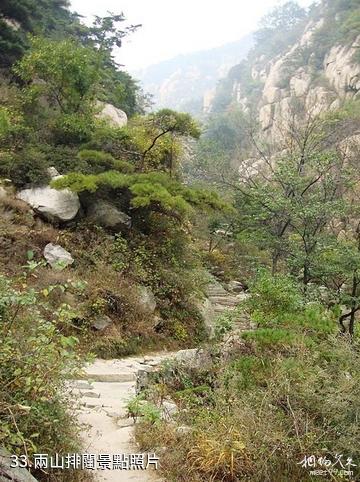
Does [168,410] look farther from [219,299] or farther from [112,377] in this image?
[219,299]

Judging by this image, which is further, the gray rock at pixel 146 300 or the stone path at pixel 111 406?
the gray rock at pixel 146 300

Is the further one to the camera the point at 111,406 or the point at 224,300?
the point at 224,300

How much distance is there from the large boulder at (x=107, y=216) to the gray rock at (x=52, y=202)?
374 millimetres

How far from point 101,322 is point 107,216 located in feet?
8.79

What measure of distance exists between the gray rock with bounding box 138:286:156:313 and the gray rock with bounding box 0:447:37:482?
5908 mm

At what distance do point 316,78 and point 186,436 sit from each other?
3921cm

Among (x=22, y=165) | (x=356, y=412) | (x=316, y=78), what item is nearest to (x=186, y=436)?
(x=356, y=412)

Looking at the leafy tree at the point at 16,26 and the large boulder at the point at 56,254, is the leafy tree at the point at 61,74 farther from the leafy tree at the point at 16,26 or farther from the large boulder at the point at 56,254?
the large boulder at the point at 56,254

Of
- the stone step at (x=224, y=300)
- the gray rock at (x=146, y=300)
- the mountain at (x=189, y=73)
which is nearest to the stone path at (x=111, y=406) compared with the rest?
the gray rock at (x=146, y=300)

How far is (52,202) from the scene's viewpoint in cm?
956

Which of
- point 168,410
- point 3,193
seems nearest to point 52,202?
point 3,193

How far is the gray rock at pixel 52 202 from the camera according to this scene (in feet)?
31.1

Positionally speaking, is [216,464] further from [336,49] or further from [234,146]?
[336,49]

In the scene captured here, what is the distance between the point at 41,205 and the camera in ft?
31.2
